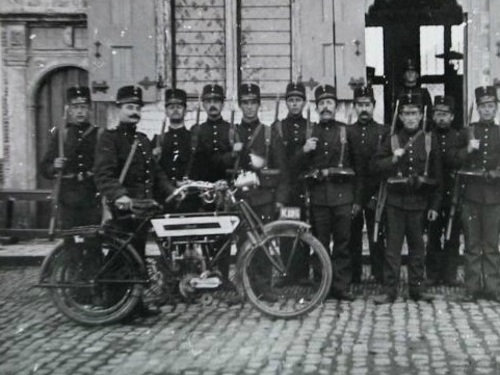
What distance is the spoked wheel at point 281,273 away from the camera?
6789mm

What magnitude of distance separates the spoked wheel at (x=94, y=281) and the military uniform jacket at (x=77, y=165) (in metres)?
1.02

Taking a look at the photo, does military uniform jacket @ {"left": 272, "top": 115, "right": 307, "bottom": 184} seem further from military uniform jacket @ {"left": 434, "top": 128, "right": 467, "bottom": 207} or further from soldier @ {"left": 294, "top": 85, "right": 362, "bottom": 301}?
military uniform jacket @ {"left": 434, "top": 128, "right": 467, "bottom": 207}

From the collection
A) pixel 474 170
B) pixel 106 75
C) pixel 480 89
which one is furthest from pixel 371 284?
pixel 106 75

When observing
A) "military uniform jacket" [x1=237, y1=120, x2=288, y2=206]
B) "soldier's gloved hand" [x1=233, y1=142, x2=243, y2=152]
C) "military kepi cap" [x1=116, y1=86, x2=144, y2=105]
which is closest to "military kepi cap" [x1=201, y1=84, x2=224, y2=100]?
"military uniform jacket" [x1=237, y1=120, x2=288, y2=206]

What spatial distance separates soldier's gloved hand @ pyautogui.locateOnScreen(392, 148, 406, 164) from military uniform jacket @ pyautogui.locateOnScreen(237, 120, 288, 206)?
43.1 inches

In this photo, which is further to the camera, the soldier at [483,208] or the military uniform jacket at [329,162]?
the military uniform jacket at [329,162]

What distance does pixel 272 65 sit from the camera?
11.6m

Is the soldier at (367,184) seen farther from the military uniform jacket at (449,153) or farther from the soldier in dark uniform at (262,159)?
the soldier in dark uniform at (262,159)

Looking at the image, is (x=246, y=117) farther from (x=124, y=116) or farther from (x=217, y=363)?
(x=217, y=363)

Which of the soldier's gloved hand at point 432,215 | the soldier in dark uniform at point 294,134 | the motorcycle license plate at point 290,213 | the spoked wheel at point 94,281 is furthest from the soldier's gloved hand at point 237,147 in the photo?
the soldier's gloved hand at point 432,215

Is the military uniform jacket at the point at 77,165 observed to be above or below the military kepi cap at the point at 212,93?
below

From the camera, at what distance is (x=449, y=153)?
8039 mm

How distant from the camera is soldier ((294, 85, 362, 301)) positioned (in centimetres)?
775

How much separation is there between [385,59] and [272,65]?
11.6 feet
